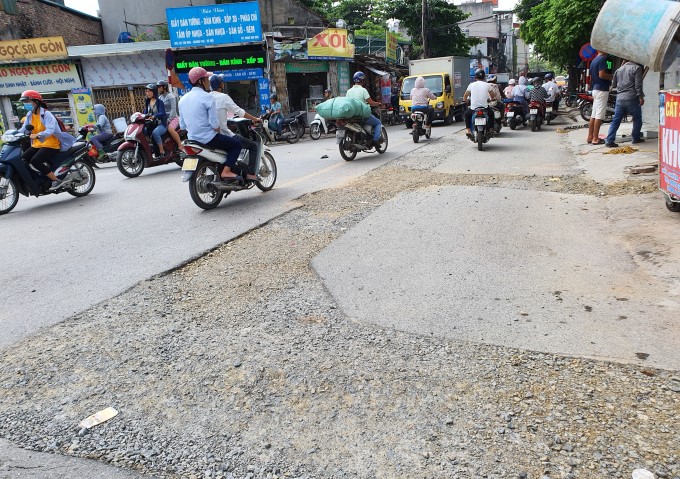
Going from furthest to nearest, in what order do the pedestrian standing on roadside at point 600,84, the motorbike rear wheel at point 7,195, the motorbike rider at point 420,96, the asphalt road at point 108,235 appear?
the motorbike rider at point 420,96 < the pedestrian standing on roadside at point 600,84 < the motorbike rear wheel at point 7,195 < the asphalt road at point 108,235

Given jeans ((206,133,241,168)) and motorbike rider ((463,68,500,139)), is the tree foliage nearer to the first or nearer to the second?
motorbike rider ((463,68,500,139))

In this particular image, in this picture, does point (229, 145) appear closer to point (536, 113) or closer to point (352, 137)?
point (352, 137)

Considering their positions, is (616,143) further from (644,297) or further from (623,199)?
(644,297)

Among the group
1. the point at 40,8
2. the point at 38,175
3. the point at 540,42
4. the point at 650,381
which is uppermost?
the point at 40,8

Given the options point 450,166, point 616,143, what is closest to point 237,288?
point 450,166

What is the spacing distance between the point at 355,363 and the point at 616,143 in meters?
9.05

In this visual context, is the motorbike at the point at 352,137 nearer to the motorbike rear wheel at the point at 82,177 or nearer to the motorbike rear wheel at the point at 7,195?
the motorbike rear wheel at the point at 82,177

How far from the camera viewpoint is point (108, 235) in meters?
5.91

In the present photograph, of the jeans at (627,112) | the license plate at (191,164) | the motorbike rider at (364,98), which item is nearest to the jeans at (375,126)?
the motorbike rider at (364,98)

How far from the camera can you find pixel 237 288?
404 cm

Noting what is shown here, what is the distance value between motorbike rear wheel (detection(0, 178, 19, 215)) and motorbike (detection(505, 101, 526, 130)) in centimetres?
1248

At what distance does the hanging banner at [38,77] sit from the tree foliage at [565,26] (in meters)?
18.6

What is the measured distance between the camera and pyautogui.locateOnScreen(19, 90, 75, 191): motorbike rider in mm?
7625

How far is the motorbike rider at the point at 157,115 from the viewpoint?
10680mm
